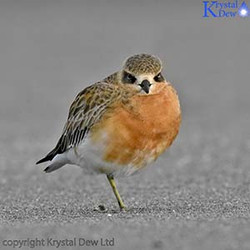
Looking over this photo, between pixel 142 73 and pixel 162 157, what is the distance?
414 cm

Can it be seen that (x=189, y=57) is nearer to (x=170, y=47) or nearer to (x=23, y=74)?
(x=170, y=47)

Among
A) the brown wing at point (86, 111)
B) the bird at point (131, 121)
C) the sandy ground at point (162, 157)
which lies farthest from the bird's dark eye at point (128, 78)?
the sandy ground at point (162, 157)

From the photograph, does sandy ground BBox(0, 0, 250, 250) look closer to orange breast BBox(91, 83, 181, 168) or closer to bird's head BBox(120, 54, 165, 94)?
orange breast BBox(91, 83, 181, 168)

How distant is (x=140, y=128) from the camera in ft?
25.9

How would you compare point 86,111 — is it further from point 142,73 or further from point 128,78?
point 142,73

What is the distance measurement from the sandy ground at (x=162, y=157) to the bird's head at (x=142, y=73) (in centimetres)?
104

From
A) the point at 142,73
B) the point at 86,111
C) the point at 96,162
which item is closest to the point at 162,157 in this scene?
the point at 86,111

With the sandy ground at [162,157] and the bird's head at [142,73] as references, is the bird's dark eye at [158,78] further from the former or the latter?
the sandy ground at [162,157]

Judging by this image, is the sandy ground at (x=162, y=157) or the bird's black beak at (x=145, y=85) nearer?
the sandy ground at (x=162, y=157)

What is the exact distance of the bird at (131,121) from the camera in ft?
26.0

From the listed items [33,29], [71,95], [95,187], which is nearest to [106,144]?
[95,187]

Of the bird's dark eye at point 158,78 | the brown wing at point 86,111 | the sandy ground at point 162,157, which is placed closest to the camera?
the sandy ground at point 162,157

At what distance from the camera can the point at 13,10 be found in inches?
1062

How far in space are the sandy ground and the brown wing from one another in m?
0.59
